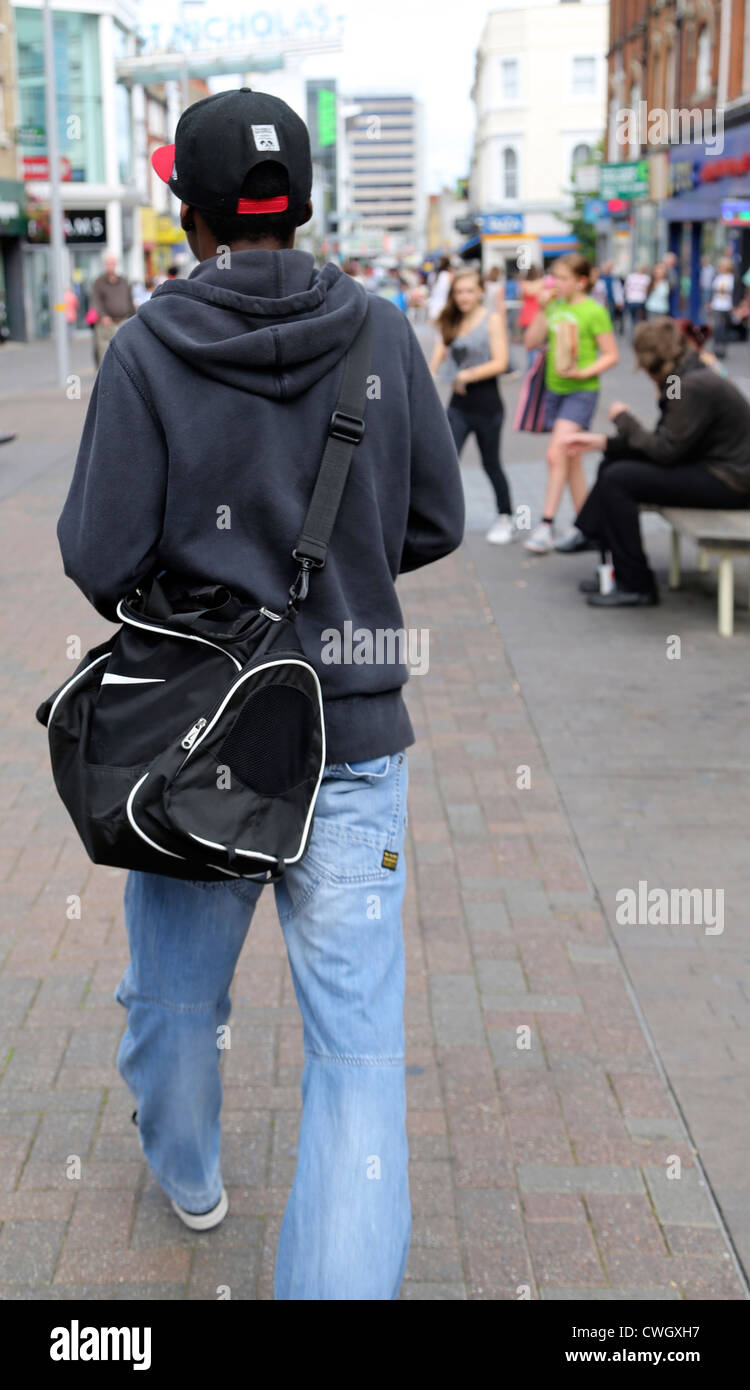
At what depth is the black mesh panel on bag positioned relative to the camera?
2096 millimetres

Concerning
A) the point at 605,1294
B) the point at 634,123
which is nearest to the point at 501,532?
the point at 605,1294

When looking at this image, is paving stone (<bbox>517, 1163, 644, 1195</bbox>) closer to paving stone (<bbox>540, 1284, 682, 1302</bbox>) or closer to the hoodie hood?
paving stone (<bbox>540, 1284, 682, 1302</bbox>)

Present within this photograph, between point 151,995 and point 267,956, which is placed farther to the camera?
point 267,956

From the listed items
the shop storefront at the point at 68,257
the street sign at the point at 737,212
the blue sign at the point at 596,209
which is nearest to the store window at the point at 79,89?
the shop storefront at the point at 68,257

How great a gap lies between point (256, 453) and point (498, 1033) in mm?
1992

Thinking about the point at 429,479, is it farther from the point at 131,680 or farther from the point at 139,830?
the point at 139,830

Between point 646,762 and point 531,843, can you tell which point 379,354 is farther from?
point 646,762

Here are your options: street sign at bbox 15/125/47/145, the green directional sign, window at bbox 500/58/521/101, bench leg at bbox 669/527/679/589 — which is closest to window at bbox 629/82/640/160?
street sign at bbox 15/125/47/145

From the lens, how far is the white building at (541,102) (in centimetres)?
8162

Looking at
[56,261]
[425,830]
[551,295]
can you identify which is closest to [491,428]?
[551,295]

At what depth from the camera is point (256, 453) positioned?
7.03 feet

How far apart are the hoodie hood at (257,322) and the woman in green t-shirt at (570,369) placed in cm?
742
